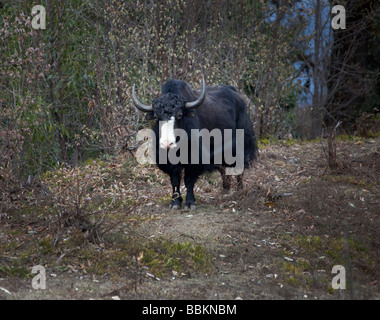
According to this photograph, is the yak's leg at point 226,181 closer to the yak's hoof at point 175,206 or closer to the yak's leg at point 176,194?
the yak's leg at point 176,194

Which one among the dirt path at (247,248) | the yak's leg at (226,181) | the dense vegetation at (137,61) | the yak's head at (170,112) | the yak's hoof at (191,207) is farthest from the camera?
the dense vegetation at (137,61)

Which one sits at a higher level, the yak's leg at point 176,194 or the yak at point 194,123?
the yak at point 194,123

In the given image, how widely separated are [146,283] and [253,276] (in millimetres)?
1181

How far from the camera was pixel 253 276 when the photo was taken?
18.5 ft

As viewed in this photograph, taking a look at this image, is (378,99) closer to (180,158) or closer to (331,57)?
(331,57)

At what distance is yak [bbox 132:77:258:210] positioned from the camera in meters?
6.96

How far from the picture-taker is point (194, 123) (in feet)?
24.2

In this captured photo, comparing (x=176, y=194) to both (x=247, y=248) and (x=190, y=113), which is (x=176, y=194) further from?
(x=247, y=248)

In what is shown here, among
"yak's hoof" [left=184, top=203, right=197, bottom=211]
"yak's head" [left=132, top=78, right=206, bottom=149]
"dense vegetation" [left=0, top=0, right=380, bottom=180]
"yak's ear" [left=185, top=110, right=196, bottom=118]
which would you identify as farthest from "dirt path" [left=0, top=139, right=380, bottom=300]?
"dense vegetation" [left=0, top=0, right=380, bottom=180]

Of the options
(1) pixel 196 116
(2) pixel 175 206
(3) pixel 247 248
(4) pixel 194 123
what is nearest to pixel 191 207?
(2) pixel 175 206

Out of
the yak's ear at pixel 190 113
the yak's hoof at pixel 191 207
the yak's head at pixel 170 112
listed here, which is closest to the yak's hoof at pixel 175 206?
the yak's hoof at pixel 191 207

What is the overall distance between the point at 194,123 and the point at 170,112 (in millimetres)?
568

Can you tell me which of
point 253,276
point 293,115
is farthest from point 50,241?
point 293,115

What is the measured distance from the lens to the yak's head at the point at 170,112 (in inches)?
263
